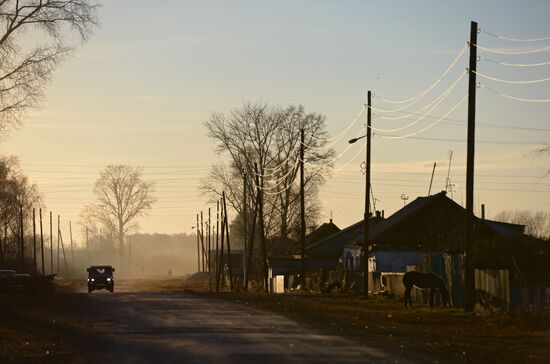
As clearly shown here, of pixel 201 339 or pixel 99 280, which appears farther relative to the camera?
pixel 99 280

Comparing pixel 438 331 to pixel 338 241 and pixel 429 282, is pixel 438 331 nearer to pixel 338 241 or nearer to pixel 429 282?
pixel 429 282

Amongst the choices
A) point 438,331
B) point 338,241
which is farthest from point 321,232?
point 438,331

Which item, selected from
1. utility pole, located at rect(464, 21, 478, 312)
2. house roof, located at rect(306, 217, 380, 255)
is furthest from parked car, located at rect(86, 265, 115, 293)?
utility pole, located at rect(464, 21, 478, 312)

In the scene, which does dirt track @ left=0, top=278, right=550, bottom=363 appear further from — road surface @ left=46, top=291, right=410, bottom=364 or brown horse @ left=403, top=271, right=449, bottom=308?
brown horse @ left=403, top=271, right=449, bottom=308

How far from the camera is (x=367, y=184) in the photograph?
183 feet

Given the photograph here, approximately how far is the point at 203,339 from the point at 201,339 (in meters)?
0.05

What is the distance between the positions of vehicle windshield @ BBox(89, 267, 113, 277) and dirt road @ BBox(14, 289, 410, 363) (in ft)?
141

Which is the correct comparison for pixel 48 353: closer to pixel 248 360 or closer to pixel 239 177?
pixel 248 360

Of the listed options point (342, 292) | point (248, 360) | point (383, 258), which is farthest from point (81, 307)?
point (383, 258)

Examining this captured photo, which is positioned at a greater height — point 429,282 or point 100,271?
point 429,282

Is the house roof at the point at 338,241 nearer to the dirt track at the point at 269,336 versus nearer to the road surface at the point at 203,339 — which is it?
the dirt track at the point at 269,336

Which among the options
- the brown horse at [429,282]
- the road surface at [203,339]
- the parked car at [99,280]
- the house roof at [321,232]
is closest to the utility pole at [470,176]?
the brown horse at [429,282]

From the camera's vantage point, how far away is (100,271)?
8475 centimetres

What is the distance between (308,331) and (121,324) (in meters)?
6.99
